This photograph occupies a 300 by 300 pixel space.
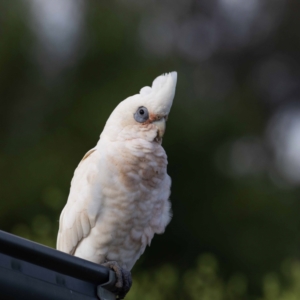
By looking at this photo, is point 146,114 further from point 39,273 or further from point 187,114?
point 187,114

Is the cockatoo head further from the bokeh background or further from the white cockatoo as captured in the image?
the bokeh background

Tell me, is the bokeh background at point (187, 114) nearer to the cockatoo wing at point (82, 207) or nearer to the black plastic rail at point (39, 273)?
the cockatoo wing at point (82, 207)

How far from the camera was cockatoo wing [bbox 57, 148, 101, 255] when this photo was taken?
6.13ft

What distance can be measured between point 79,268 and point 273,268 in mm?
3713

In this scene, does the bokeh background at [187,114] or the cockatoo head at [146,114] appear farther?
the bokeh background at [187,114]

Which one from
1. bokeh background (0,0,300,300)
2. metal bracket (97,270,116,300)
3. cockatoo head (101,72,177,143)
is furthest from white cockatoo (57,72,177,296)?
bokeh background (0,0,300,300)

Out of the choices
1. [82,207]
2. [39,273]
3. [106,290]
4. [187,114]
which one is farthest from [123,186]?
[187,114]

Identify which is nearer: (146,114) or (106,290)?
(106,290)

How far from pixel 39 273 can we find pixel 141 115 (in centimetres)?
106

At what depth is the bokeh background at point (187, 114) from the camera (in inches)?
A: 175

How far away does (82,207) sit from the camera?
1895mm

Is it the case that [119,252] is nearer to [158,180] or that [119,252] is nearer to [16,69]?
[158,180]

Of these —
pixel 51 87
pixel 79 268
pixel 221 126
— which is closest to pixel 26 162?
pixel 51 87

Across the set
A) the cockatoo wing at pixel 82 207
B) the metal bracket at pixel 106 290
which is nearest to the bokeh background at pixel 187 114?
the cockatoo wing at pixel 82 207
